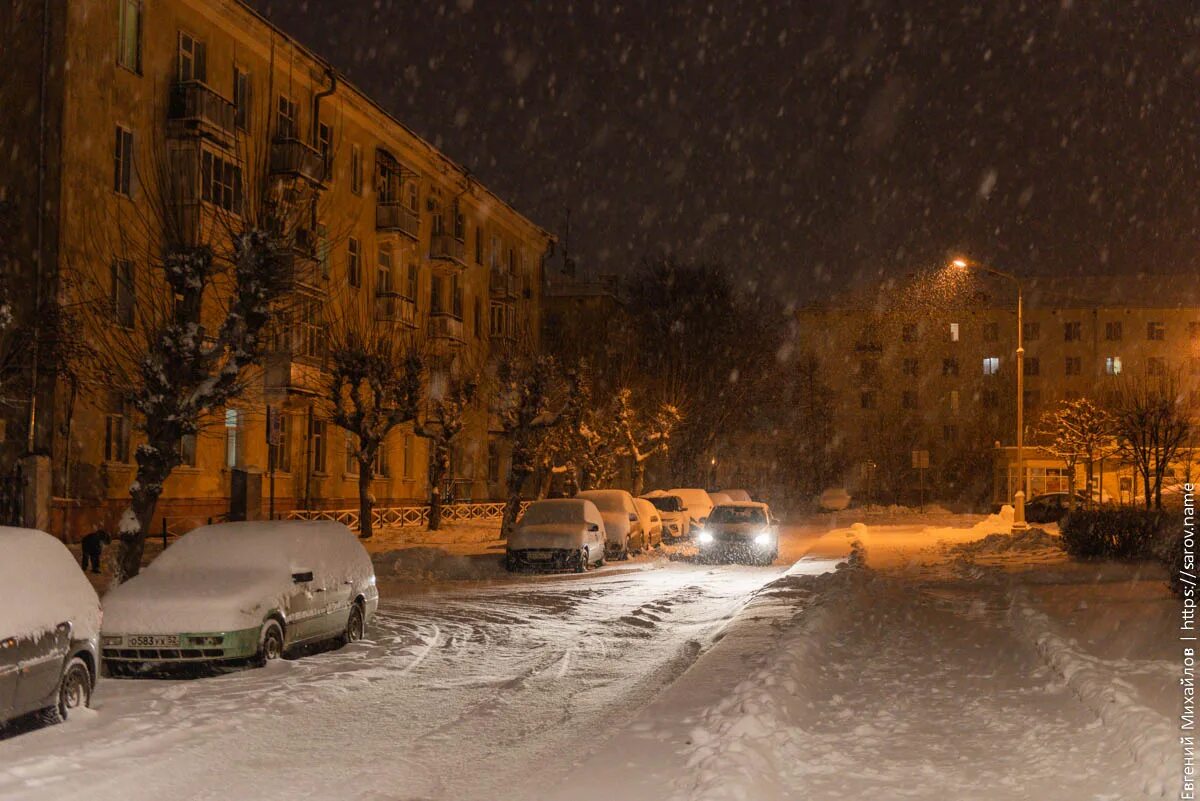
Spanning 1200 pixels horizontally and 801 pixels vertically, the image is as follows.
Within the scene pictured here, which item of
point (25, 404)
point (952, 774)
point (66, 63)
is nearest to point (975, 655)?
point (952, 774)

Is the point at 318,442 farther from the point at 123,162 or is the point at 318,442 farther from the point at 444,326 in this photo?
the point at 123,162

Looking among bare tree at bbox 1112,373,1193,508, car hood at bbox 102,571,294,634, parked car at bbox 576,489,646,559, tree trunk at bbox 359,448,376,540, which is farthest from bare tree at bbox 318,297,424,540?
car hood at bbox 102,571,294,634

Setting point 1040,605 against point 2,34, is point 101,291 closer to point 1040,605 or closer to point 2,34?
point 2,34

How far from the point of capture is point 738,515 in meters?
30.2

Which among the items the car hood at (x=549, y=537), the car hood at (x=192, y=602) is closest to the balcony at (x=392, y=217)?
the car hood at (x=549, y=537)

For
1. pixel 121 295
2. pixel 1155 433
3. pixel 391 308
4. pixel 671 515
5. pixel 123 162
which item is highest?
pixel 123 162

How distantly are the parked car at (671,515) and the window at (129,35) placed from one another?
19842 mm

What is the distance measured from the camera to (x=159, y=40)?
103 feet

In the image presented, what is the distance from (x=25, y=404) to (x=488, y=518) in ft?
80.9

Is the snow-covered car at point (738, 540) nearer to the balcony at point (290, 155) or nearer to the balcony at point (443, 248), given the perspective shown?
the balcony at point (290, 155)

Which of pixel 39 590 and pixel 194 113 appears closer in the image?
pixel 39 590

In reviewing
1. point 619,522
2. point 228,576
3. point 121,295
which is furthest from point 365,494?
point 228,576

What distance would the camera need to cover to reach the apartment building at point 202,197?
2814 cm

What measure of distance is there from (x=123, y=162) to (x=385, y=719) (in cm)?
2425
